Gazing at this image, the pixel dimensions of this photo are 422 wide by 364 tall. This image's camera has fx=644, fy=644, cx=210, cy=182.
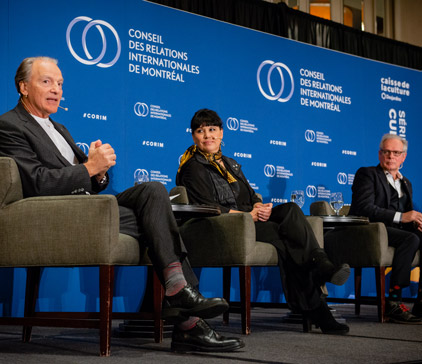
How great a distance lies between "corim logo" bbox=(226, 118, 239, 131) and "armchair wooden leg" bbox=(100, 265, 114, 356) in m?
3.30

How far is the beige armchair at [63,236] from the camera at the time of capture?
2.63 metres

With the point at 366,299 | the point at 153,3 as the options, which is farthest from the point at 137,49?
the point at 366,299

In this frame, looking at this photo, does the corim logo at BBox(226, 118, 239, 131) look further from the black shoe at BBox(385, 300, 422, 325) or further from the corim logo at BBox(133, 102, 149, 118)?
the black shoe at BBox(385, 300, 422, 325)

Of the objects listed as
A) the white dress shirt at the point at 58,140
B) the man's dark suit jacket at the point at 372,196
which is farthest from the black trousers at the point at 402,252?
the white dress shirt at the point at 58,140

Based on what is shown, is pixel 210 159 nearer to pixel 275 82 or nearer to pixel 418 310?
pixel 418 310

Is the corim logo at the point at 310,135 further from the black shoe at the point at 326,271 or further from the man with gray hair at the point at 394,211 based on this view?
the black shoe at the point at 326,271

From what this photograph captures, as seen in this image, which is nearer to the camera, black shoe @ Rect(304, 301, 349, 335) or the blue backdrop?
Answer: black shoe @ Rect(304, 301, 349, 335)

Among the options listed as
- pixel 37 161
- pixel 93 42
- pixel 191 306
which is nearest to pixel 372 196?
pixel 93 42

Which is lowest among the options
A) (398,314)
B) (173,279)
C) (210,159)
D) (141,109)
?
(398,314)

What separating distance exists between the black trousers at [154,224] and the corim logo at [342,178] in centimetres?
412

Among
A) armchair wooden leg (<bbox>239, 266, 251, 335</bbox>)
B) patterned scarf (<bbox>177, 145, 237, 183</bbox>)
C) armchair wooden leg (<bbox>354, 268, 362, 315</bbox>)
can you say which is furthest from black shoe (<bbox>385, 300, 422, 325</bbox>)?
patterned scarf (<bbox>177, 145, 237, 183</bbox>)

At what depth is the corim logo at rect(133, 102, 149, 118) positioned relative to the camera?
16.9ft

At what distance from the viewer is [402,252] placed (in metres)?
4.50

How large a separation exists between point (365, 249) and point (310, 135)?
223 cm
